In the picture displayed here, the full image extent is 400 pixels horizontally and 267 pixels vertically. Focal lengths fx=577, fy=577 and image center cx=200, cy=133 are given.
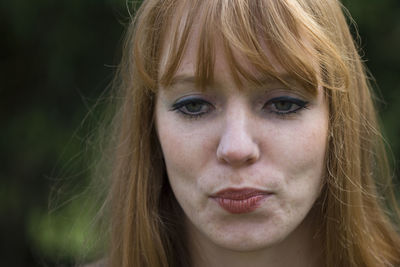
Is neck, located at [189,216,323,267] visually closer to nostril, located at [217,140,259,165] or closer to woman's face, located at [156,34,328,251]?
woman's face, located at [156,34,328,251]

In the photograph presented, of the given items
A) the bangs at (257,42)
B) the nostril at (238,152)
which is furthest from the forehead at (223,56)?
the nostril at (238,152)

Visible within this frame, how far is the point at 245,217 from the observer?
60.3 inches

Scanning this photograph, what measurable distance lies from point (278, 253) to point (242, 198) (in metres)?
0.29

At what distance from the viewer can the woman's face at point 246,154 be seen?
58.7 inches

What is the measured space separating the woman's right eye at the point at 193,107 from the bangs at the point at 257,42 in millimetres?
60

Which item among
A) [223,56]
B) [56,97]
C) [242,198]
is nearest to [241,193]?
[242,198]

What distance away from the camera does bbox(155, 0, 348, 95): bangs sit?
1.46 m

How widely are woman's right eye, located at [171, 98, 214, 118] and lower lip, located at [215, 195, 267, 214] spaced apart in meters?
0.25

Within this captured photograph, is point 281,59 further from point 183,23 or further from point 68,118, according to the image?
point 68,118

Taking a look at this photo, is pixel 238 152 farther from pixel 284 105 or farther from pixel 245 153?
pixel 284 105

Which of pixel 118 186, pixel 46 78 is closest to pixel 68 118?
pixel 46 78

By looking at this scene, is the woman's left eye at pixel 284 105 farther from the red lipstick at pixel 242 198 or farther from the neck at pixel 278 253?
the neck at pixel 278 253

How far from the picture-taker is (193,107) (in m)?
1.58

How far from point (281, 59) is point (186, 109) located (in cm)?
30
